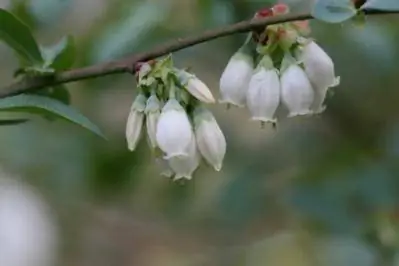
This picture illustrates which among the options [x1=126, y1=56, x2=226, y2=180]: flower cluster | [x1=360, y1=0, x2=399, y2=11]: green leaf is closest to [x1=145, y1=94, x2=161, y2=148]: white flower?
[x1=126, y1=56, x2=226, y2=180]: flower cluster

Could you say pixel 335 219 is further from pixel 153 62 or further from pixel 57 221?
pixel 57 221

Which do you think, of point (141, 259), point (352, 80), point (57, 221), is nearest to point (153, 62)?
point (352, 80)

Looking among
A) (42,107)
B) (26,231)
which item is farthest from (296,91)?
(26,231)

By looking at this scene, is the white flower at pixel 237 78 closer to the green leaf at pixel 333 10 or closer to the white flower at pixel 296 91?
the white flower at pixel 296 91

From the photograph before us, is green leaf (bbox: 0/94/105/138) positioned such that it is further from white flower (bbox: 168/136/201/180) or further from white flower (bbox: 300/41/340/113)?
white flower (bbox: 300/41/340/113)

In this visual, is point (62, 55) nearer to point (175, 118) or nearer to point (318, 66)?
point (175, 118)
